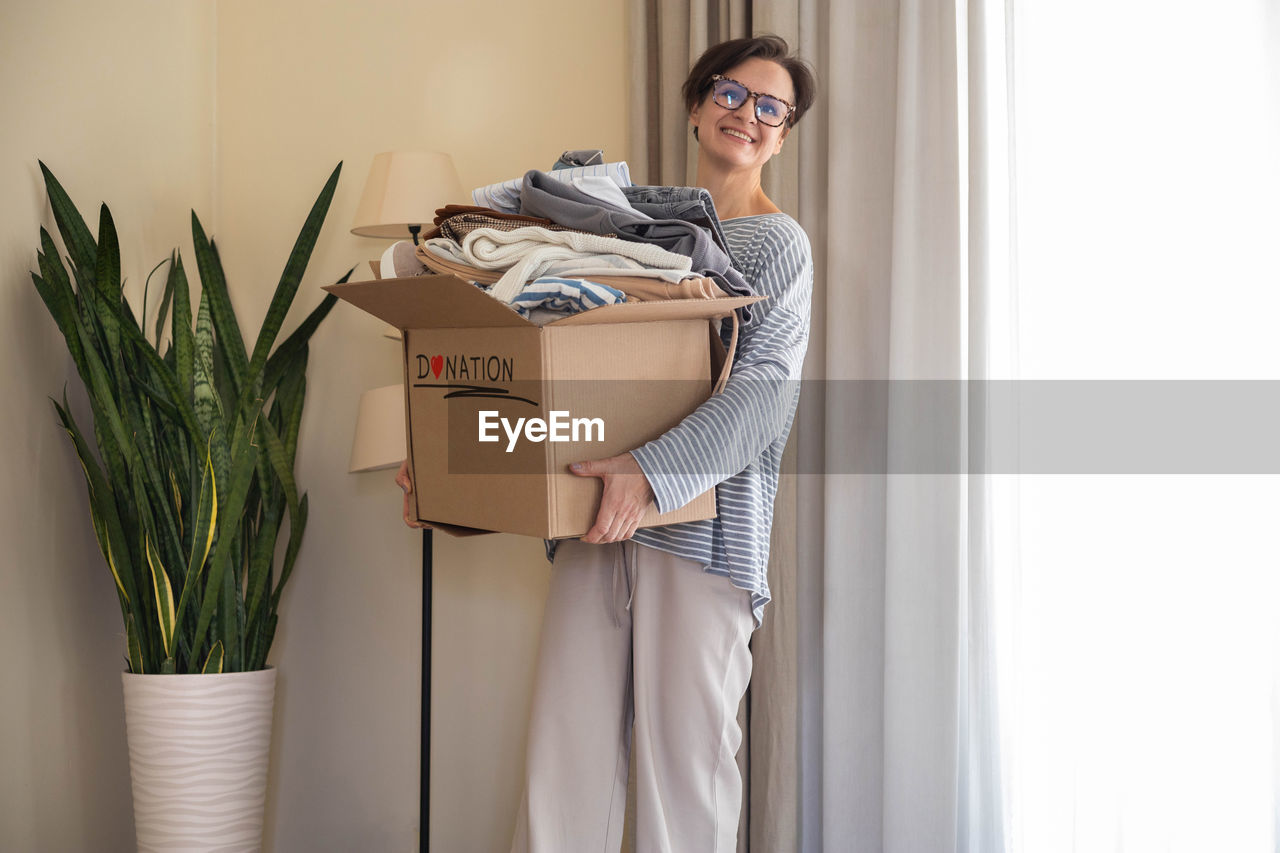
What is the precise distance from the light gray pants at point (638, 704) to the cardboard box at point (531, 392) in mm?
171

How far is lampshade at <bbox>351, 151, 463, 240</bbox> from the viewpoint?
6.77ft

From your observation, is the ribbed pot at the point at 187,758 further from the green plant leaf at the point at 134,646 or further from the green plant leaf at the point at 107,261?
the green plant leaf at the point at 107,261

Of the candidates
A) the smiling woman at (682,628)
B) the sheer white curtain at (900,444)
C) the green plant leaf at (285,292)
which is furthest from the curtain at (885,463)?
the green plant leaf at (285,292)

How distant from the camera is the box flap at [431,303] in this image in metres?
1.10

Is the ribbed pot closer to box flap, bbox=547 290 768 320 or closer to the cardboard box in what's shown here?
the cardboard box

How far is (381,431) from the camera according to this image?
Result: 2.03 metres

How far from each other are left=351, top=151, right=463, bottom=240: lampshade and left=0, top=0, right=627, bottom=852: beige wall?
0.90ft

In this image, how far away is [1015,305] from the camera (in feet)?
5.42

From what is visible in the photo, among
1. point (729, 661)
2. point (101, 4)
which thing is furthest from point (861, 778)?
point (101, 4)

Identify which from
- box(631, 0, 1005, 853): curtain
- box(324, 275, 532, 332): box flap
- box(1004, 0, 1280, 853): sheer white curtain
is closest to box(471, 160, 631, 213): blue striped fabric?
box(324, 275, 532, 332): box flap

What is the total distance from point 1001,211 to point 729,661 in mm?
956

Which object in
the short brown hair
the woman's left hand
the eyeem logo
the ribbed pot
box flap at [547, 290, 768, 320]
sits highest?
the short brown hair

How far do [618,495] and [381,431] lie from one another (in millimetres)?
1012

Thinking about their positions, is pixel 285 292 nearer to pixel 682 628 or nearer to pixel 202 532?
pixel 202 532
